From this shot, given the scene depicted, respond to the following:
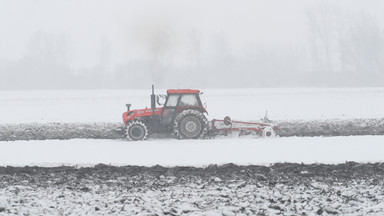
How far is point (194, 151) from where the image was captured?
1024 centimetres

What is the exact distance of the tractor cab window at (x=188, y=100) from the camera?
1270 centimetres

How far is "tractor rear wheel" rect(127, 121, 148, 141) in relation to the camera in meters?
12.4

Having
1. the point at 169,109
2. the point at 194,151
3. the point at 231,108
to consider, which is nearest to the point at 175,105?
the point at 169,109

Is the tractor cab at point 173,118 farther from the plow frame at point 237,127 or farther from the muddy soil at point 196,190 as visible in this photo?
the muddy soil at point 196,190

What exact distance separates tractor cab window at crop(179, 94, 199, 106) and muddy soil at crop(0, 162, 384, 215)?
14.9 feet

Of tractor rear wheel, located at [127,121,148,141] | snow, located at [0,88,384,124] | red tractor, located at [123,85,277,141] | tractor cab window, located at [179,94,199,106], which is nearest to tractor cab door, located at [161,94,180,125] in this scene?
red tractor, located at [123,85,277,141]

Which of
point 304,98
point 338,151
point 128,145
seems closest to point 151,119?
point 128,145

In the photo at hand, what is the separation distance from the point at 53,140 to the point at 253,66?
52235 millimetres

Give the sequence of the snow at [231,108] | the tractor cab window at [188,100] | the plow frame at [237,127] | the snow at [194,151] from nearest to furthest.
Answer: the snow at [194,151], the tractor cab window at [188,100], the plow frame at [237,127], the snow at [231,108]

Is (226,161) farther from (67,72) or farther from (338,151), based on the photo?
(67,72)

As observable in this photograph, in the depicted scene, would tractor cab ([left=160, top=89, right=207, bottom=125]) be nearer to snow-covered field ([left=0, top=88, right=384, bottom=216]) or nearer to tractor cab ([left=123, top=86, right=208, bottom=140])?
tractor cab ([left=123, top=86, right=208, bottom=140])

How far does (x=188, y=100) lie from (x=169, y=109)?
2.08ft

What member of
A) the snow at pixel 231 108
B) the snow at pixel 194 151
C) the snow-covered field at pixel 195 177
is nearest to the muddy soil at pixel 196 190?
the snow-covered field at pixel 195 177

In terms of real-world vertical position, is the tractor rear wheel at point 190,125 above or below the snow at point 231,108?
A: below
